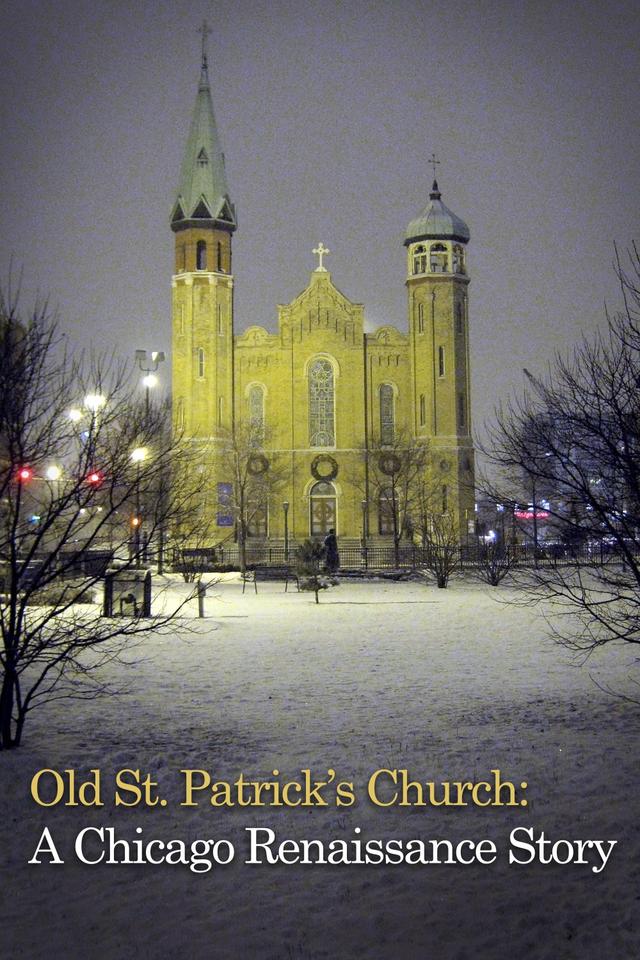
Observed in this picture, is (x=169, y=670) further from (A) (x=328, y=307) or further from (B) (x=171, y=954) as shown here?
(A) (x=328, y=307)

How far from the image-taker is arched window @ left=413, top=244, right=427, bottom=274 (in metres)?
56.9

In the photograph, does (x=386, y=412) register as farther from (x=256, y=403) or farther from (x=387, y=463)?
(x=256, y=403)

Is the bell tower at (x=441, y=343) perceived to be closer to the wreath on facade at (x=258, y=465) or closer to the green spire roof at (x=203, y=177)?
the wreath on facade at (x=258, y=465)

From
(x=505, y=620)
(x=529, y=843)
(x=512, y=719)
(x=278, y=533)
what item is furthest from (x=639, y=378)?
(x=278, y=533)

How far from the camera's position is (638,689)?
1324 centimetres

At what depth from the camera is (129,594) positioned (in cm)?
2077

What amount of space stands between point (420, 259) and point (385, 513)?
1501 centimetres

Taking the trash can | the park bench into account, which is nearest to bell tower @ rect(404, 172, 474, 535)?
the park bench

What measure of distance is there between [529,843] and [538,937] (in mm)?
1460

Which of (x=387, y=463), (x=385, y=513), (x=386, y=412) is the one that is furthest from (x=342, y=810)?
(x=386, y=412)

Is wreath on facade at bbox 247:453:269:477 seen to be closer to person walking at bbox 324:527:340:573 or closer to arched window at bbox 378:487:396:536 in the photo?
arched window at bbox 378:487:396:536

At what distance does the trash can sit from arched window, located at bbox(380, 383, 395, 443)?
34768 mm

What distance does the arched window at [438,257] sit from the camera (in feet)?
187

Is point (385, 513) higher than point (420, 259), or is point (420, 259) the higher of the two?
point (420, 259)
